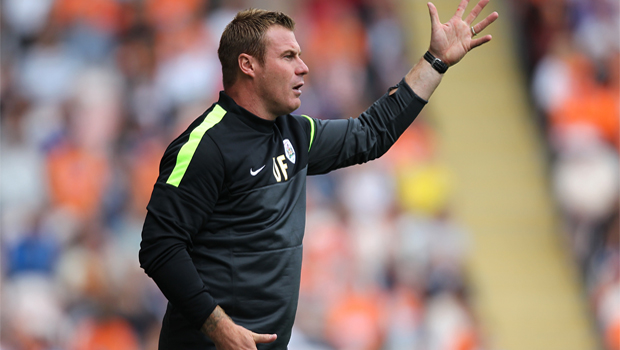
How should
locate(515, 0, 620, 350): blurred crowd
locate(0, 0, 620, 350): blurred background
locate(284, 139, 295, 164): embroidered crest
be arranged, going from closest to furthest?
locate(284, 139, 295, 164): embroidered crest → locate(0, 0, 620, 350): blurred background → locate(515, 0, 620, 350): blurred crowd

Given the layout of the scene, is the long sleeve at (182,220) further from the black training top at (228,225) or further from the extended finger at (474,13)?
the extended finger at (474,13)

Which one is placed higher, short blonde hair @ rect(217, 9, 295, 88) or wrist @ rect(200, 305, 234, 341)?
short blonde hair @ rect(217, 9, 295, 88)

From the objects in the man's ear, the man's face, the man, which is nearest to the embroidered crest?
the man

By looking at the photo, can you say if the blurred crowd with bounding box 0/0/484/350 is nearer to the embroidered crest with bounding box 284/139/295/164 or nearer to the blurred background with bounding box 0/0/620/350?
the blurred background with bounding box 0/0/620/350

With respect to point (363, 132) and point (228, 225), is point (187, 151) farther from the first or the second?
point (363, 132)

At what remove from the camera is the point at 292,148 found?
2.69m

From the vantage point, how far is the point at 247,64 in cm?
255

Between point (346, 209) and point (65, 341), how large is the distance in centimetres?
246

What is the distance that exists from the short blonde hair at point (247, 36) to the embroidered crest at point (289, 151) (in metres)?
0.27

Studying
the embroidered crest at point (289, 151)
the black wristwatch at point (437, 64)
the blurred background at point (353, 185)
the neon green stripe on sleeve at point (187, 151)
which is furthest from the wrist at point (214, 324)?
the blurred background at point (353, 185)

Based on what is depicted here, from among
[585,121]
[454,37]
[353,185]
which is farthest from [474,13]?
[585,121]

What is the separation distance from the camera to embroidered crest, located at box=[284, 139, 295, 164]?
8.67 ft

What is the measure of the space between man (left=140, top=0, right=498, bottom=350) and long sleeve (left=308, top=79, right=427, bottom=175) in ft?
0.37

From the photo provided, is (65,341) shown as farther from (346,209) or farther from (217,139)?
(217,139)
